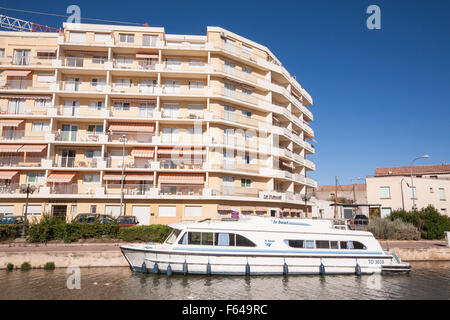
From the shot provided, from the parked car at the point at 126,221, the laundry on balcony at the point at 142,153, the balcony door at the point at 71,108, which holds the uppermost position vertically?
the balcony door at the point at 71,108

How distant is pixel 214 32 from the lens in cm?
3750

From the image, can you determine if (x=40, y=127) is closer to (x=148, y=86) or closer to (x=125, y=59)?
(x=125, y=59)

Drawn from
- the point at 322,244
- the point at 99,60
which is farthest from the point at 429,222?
the point at 99,60

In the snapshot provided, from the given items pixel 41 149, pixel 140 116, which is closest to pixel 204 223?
pixel 140 116

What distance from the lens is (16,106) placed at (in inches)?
1417

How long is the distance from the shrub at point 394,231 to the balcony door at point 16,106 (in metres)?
38.5

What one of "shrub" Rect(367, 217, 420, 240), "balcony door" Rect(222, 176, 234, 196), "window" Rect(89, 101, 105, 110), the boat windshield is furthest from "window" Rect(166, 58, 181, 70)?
"shrub" Rect(367, 217, 420, 240)

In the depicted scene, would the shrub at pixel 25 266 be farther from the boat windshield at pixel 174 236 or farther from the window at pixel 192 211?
the window at pixel 192 211

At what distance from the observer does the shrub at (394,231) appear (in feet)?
95.1

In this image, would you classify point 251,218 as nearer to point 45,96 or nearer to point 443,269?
point 443,269

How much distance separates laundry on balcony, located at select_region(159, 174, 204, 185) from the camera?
3403 cm

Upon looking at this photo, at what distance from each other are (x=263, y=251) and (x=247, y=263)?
1139 mm

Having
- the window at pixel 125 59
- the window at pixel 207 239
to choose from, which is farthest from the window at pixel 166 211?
the window at pixel 125 59

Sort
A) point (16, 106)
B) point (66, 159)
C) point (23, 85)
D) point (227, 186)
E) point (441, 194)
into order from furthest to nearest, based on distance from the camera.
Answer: point (441, 194) → point (23, 85) → point (16, 106) → point (227, 186) → point (66, 159)
